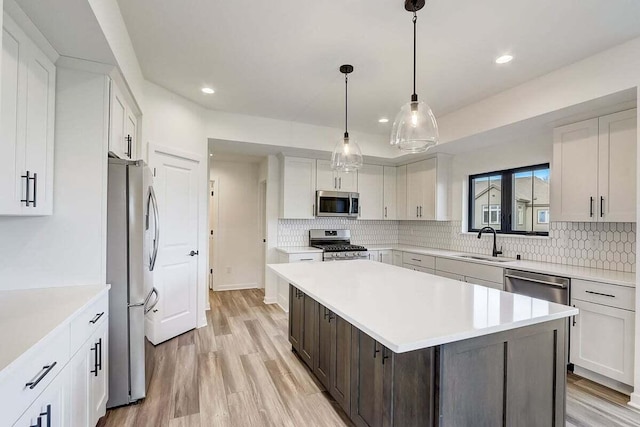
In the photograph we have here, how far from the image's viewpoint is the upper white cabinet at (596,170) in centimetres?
252

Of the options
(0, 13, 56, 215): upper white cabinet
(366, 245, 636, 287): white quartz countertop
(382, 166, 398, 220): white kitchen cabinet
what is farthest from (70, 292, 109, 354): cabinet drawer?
(382, 166, 398, 220): white kitchen cabinet

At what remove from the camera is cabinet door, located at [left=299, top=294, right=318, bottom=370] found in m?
2.51

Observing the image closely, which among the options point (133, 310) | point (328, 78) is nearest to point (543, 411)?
point (133, 310)

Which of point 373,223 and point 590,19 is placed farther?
point 373,223

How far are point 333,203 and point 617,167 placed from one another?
317 cm

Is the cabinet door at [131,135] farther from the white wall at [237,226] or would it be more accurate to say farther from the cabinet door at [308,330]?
the white wall at [237,226]

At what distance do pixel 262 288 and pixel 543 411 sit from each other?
4690 millimetres

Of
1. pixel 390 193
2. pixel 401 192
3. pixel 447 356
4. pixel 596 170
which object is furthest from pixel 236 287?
pixel 596 170

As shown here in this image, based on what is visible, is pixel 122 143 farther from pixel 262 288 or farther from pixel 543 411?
pixel 262 288

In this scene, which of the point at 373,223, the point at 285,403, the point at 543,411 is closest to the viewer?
the point at 543,411

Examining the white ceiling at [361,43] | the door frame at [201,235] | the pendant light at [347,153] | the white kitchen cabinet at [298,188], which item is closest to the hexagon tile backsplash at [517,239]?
the white kitchen cabinet at [298,188]

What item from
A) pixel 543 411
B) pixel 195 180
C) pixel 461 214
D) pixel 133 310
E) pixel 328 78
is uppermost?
pixel 328 78

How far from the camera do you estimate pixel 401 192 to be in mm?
5293

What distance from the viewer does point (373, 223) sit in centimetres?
557
